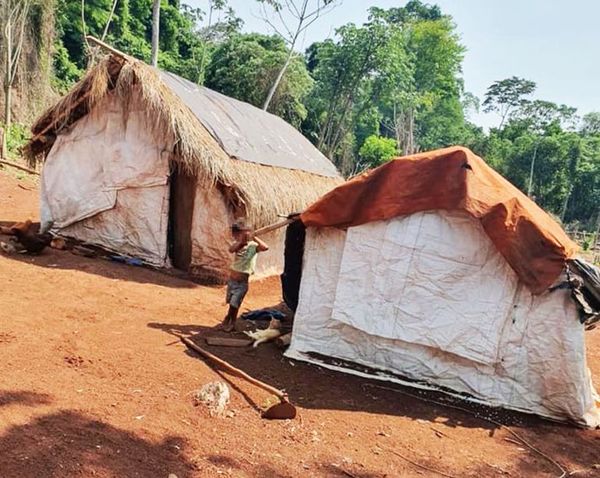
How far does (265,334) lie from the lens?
5609 millimetres

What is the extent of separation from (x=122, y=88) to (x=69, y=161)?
1890 millimetres

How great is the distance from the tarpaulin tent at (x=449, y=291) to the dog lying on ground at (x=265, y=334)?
43 centimetres

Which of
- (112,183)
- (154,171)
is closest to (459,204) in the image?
(154,171)

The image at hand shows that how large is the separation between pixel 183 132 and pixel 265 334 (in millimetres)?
4003

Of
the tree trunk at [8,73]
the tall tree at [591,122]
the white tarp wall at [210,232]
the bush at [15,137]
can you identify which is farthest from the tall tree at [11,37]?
the tall tree at [591,122]

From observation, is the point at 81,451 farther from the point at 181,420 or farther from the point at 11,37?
the point at 11,37

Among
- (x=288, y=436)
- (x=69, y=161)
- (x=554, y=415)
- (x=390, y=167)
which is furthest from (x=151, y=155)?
(x=554, y=415)

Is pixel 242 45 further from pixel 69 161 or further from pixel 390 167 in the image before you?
pixel 390 167

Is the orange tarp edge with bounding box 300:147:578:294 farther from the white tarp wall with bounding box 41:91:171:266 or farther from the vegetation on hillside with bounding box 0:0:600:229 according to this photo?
the vegetation on hillside with bounding box 0:0:600:229

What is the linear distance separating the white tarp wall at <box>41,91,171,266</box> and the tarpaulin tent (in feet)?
13.9

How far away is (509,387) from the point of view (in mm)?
4559

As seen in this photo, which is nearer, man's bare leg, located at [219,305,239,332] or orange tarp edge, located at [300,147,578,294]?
orange tarp edge, located at [300,147,578,294]

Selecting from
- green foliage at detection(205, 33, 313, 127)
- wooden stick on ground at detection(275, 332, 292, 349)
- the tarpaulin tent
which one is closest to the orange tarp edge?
the tarpaulin tent

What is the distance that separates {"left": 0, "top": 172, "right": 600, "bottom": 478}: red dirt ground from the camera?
2.98m
